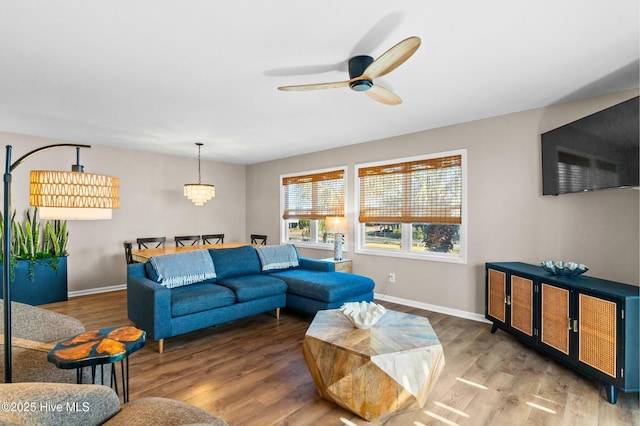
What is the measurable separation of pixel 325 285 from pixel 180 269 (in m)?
1.68

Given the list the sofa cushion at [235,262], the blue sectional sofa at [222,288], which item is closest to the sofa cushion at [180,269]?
the blue sectional sofa at [222,288]

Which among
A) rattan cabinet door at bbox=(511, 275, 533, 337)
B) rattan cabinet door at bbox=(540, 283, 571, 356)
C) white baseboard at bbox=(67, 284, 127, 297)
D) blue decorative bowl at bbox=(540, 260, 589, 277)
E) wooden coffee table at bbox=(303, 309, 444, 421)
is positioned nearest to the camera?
wooden coffee table at bbox=(303, 309, 444, 421)

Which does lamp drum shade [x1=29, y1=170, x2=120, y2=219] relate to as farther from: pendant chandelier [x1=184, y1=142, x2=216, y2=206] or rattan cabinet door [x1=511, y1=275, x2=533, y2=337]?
rattan cabinet door [x1=511, y1=275, x2=533, y2=337]

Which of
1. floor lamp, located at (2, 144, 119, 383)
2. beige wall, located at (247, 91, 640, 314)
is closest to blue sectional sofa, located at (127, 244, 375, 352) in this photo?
beige wall, located at (247, 91, 640, 314)

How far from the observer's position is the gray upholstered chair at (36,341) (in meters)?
1.80

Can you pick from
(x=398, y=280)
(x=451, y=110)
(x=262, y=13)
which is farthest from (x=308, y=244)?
(x=262, y=13)

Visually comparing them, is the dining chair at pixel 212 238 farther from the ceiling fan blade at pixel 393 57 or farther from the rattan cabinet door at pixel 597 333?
the rattan cabinet door at pixel 597 333

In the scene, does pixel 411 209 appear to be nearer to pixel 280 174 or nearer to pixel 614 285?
pixel 614 285

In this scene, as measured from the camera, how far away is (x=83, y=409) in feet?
4.00

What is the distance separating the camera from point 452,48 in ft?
7.49

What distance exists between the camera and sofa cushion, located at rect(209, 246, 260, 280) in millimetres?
4062

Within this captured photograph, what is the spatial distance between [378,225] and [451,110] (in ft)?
6.85

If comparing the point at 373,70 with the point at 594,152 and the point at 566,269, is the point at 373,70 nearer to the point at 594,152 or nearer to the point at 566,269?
the point at 594,152

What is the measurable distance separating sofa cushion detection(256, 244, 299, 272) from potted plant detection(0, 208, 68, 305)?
3.03m
